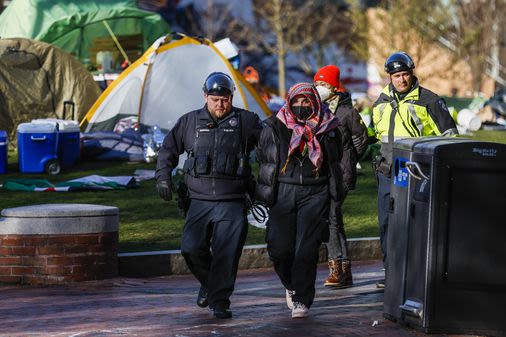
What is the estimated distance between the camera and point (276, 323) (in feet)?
29.6

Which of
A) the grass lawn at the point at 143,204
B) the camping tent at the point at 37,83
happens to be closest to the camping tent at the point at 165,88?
the camping tent at the point at 37,83

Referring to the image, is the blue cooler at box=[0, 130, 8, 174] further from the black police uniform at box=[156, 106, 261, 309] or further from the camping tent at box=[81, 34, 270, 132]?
the black police uniform at box=[156, 106, 261, 309]

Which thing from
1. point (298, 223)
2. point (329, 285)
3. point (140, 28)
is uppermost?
point (140, 28)

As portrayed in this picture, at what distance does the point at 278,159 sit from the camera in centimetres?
933

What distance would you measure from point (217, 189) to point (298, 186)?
60cm

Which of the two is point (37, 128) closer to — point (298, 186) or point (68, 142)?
point (68, 142)

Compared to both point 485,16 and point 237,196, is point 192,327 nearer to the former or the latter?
point 237,196

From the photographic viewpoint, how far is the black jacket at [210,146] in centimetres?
943

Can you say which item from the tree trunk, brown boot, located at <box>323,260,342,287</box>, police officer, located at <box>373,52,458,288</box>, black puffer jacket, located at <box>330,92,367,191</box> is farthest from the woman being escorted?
the tree trunk

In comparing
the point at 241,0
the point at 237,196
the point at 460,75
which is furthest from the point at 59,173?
the point at 241,0

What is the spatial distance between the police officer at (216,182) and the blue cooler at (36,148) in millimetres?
9512

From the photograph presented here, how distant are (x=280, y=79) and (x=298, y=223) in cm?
4910

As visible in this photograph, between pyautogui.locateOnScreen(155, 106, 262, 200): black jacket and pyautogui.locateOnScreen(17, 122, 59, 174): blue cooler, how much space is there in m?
9.42

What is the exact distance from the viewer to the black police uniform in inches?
371
